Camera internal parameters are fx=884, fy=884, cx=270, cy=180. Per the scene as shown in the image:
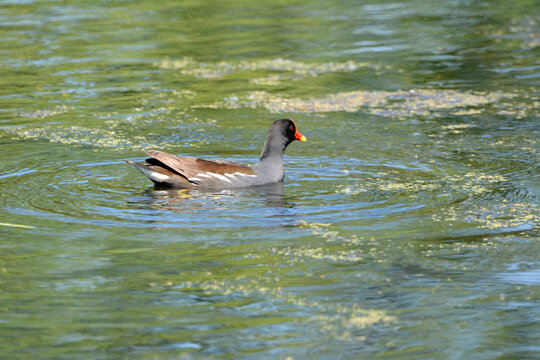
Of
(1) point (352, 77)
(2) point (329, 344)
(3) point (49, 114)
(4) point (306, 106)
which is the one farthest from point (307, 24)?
(2) point (329, 344)

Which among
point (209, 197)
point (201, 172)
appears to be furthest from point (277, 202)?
point (201, 172)

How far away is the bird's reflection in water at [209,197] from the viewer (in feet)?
22.0

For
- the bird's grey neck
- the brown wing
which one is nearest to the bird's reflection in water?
the brown wing

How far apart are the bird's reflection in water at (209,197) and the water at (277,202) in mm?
36

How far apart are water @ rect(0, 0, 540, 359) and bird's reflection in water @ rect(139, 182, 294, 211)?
0.04m

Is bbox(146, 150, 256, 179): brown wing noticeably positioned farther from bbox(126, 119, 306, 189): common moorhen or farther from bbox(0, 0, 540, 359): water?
bbox(0, 0, 540, 359): water

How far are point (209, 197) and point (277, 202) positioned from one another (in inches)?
22.9

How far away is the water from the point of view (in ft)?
14.3

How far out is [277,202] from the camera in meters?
6.82

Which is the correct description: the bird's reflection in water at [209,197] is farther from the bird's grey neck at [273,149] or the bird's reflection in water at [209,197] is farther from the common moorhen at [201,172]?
the bird's grey neck at [273,149]

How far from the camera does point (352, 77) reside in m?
11.5

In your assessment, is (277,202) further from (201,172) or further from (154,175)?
(154,175)

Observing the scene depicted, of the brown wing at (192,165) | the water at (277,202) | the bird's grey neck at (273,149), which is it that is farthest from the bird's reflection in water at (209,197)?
the bird's grey neck at (273,149)

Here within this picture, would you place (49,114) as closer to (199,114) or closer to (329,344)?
(199,114)
